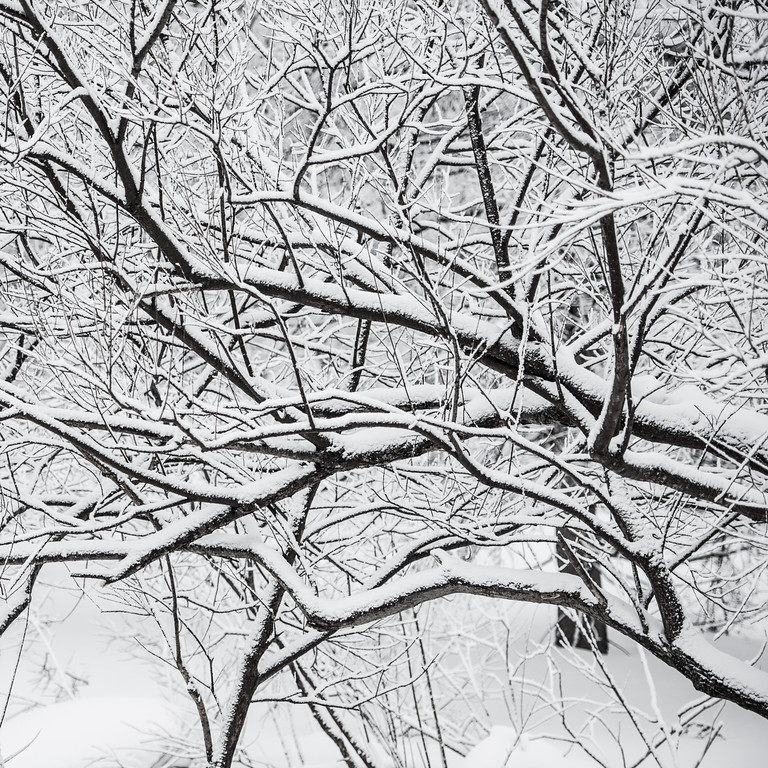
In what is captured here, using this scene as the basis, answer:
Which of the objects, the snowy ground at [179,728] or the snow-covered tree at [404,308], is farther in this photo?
the snowy ground at [179,728]


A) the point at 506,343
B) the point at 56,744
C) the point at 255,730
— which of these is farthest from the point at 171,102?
the point at 255,730

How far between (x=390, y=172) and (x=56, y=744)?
5396 millimetres

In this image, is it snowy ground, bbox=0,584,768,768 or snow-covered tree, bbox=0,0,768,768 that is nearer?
Answer: snow-covered tree, bbox=0,0,768,768

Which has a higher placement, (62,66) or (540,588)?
(62,66)

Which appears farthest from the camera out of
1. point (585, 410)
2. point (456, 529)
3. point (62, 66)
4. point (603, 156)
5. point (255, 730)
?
point (255, 730)

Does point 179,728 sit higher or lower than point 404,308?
lower

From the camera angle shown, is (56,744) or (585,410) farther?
(56,744)

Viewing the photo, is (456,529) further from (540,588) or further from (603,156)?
(603,156)

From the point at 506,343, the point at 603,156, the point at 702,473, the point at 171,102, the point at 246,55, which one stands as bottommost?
the point at 702,473

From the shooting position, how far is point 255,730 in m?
8.45

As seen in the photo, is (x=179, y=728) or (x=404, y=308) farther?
(x=179, y=728)

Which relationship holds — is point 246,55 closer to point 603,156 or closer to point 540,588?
point 603,156

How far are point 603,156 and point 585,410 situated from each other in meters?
1.30

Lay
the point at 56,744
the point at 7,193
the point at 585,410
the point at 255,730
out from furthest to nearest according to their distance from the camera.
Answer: the point at 255,730, the point at 56,744, the point at 7,193, the point at 585,410
